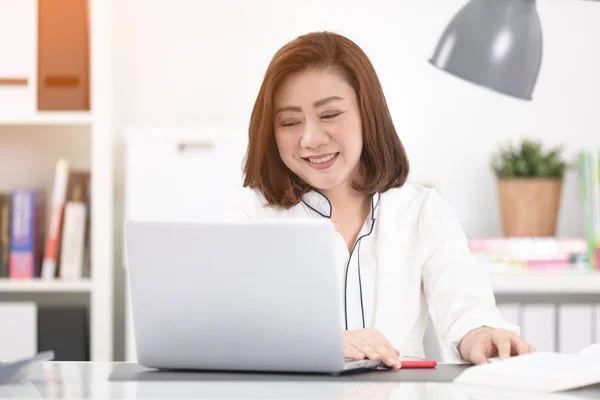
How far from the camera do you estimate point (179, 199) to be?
262cm

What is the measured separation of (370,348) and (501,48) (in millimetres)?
486

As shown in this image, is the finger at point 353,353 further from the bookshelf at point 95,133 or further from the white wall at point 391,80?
the white wall at point 391,80

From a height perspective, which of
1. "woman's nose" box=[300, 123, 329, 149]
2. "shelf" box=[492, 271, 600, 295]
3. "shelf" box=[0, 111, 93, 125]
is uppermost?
"shelf" box=[0, 111, 93, 125]

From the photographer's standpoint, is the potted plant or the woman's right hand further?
the potted plant

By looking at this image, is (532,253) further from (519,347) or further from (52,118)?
(52,118)

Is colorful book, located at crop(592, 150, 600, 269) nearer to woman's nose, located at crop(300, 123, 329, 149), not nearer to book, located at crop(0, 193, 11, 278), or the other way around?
woman's nose, located at crop(300, 123, 329, 149)

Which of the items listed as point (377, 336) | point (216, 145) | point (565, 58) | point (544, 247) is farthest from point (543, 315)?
point (377, 336)

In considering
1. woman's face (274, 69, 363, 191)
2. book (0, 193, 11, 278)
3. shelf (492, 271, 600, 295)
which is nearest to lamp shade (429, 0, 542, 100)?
woman's face (274, 69, 363, 191)

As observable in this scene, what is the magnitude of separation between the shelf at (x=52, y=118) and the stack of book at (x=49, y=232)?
131 millimetres

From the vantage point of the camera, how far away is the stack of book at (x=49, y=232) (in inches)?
103

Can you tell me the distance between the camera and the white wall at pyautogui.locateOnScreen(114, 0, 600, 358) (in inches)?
111

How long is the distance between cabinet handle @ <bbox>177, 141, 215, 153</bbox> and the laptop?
1526 mm

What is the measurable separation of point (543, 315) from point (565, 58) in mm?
875

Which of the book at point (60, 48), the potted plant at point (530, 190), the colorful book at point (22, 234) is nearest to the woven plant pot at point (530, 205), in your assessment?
the potted plant at point (530, 190)
